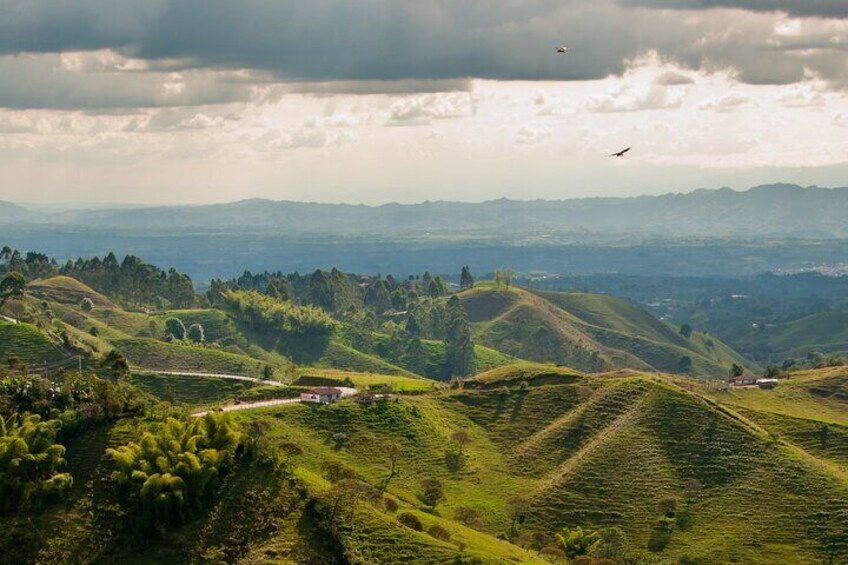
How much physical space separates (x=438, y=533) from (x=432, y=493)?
1746cm

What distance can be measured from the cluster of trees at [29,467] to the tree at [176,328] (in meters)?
114

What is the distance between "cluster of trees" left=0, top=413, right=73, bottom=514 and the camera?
232 feet

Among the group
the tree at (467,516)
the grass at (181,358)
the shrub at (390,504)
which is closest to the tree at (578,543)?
the tree at (467,516)

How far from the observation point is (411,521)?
74.4 meters

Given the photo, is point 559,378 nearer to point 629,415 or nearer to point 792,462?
point 629,415

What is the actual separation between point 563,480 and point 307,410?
29.4 m

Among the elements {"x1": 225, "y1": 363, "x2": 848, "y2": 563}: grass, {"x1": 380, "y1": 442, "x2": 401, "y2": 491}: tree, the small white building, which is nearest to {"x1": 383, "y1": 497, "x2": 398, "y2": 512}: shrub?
{"x1": 225, "y1": 363, "x2": 848, "y2": 563}: grass

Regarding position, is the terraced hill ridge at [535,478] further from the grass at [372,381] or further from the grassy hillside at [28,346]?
the grassy hillside at [28,346]

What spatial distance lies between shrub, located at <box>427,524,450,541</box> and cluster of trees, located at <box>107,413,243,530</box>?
16520mm

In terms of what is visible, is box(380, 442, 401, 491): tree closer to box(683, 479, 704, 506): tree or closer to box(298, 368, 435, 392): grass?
box(298, 368, 435, 392): grass

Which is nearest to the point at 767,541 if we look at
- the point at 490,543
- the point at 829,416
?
the point at 490,543

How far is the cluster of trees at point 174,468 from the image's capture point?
229ft

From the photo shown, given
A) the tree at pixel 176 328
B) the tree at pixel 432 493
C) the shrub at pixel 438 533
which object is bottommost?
the tree at pixel 432 493

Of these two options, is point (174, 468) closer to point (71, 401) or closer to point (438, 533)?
point (71, 401)
